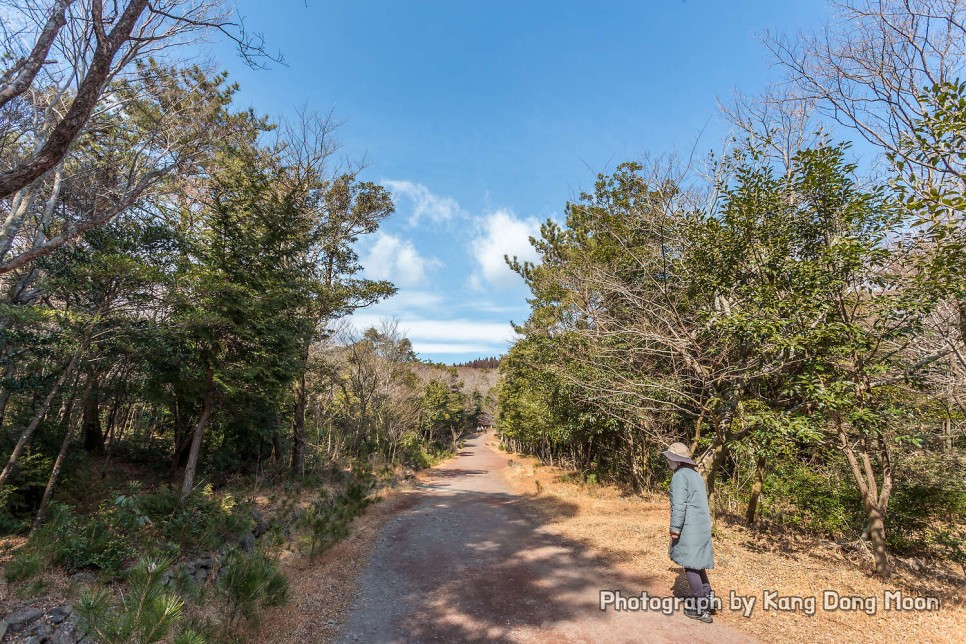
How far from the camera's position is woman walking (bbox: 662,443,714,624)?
13.4 ft

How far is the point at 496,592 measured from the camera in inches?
200

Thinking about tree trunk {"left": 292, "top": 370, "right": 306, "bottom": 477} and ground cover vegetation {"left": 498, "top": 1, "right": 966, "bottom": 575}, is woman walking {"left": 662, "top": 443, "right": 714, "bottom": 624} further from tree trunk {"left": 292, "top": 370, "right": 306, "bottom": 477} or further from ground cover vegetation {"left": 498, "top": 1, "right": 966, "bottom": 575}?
tree trunk {"left": 292, "top": 370, "right": 306, "bottom": 477}

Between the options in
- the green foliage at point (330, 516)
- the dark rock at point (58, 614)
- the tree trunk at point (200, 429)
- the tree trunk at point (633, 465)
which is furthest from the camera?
the tree trunk at point (633, 465)

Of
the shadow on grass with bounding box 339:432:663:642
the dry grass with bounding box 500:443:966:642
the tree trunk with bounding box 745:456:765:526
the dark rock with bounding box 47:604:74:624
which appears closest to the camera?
the dark rock with bounding box 47:604:74:624

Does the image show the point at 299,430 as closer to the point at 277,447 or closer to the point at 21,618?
the point at 277,447

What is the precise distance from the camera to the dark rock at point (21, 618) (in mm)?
3309

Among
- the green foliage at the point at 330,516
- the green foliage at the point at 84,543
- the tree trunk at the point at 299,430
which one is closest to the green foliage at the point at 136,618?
the green foliage at the point at 84,543

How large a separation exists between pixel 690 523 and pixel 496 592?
2.80m

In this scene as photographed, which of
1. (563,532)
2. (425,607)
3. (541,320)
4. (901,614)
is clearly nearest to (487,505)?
(563,532)

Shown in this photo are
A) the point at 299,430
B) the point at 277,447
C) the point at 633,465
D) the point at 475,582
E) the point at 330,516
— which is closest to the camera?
the point at 475,582

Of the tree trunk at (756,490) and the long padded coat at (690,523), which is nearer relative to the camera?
the long padded coat at (690,523)

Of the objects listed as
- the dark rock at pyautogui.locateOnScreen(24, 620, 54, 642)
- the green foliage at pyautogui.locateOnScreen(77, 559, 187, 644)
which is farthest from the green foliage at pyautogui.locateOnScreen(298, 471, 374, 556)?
the green foliage at pyautogui.locateOnScreen(77, 559, 187, 644)

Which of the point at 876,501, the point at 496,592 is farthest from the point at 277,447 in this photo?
the point at 876,501

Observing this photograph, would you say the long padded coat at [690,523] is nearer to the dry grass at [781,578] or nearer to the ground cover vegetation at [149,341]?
the dry grass at [781,578]
